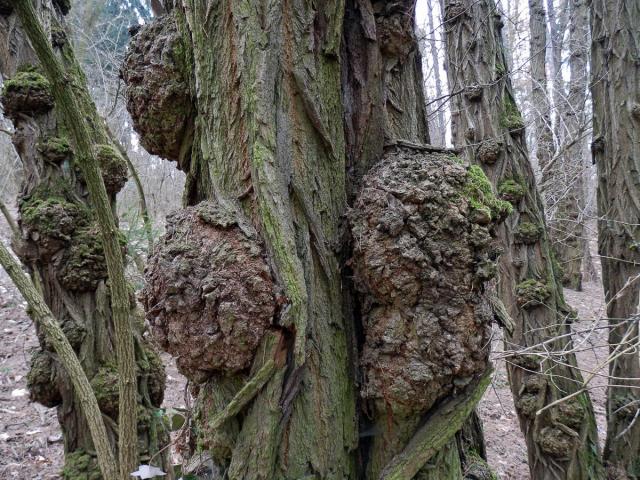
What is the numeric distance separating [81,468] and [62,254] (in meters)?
1.05

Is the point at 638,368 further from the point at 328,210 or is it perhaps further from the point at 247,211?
the point at 247,211

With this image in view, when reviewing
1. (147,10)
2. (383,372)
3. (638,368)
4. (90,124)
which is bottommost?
(638,368)

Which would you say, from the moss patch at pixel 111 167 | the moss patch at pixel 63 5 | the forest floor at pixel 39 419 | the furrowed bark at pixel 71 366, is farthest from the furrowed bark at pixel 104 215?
the moss patch at pixel 63 5

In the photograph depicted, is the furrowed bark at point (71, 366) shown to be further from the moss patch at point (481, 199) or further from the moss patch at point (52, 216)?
the moss patch at point (481, 199)

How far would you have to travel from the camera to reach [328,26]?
135 centimetres

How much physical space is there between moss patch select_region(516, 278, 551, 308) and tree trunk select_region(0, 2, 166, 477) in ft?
8.45

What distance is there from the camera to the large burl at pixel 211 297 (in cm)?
115

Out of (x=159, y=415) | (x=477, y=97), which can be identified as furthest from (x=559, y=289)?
(x=159, y=415)

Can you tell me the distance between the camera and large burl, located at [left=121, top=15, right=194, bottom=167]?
1.38 m

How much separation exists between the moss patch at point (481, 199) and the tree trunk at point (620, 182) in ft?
7.64

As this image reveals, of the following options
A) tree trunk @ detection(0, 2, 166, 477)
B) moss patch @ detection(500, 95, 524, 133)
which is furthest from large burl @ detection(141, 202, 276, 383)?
moss patch @ detection(500, 95, 524, 133)

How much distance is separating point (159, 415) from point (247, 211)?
5.24 feet

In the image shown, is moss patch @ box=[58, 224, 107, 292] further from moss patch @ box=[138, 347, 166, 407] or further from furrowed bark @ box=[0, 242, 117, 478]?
furrowed bark @ box=[0, 242, 117, 478]

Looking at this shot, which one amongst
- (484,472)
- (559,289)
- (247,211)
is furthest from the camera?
(559,289)
